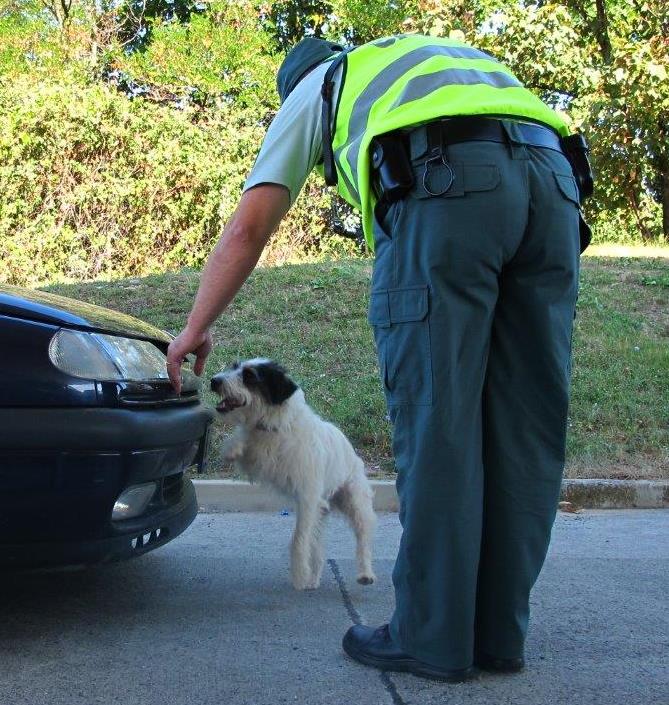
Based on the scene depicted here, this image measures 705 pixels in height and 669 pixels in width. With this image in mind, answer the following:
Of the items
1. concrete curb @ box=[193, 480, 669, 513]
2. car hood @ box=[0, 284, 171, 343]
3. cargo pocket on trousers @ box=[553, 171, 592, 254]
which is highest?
cargo pocket on trousers @ box=[553, 171, 592, 254]

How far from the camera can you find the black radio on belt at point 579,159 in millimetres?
2699

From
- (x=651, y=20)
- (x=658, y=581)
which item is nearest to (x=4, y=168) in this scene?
(x=658, y=581)

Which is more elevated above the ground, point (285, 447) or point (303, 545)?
point (285, 447)

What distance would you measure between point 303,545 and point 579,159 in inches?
74.3

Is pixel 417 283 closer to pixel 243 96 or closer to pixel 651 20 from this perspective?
pixel 651 20

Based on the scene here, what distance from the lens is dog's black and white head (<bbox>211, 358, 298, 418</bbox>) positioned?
366 centimetres

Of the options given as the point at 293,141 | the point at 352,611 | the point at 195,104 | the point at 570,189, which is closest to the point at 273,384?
the point at 352,611

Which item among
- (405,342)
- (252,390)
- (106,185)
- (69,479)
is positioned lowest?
(69,479)

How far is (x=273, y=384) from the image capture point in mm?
3668

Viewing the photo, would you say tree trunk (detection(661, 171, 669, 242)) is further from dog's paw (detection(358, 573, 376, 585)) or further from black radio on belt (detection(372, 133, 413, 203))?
black radio on belt (detection(372, 133, 413, 203))

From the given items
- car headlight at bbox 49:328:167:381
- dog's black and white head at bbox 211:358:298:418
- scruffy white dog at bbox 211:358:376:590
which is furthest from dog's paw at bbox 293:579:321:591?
car headlight at bbox 49:328:167:381

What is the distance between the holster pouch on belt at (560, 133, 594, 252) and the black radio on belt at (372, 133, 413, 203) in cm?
55

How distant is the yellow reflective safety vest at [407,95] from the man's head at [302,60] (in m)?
0.14

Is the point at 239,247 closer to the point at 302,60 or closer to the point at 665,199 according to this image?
the point at 302,60
